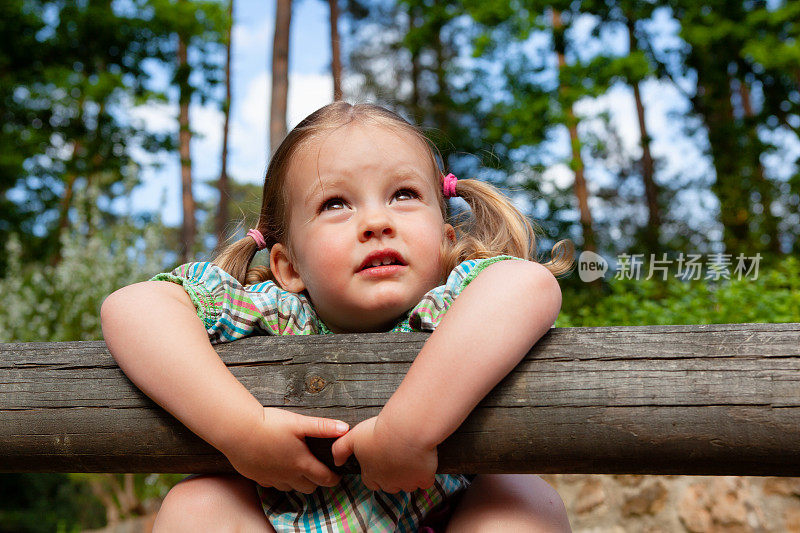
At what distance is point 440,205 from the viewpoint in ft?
6.13

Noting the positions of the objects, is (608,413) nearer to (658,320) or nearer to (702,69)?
(658,320)

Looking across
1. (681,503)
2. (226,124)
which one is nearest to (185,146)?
(226,124)

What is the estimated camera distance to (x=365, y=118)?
1.78 metres

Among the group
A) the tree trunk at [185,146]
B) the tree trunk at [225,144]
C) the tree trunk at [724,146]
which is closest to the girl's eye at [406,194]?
the tree trunk at [724,146]

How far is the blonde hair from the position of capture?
1791 mm

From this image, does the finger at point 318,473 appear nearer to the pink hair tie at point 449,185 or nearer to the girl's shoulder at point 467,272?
the girl's shoulder at point 467,272

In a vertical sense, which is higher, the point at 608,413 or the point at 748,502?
the point at 608,413

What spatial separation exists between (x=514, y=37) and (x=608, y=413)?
30.7ft

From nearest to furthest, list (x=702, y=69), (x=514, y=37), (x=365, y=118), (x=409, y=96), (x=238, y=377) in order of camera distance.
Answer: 1. (x=238, y=377)
2. (x=365, y=118)
3. (x=514, y=37)
4. (x=702, y=69)
5. (x=409, y=96)

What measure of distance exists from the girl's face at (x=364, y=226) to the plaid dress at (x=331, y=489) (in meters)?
0.12

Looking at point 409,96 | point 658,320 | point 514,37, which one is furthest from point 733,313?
point 409,96

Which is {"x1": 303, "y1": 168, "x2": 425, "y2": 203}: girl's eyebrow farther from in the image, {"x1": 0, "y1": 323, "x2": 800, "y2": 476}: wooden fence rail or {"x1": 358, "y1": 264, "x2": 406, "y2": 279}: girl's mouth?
{"x1": 0, "y1": 323, "x2": 800, "y2": 476}: wooden fence rail

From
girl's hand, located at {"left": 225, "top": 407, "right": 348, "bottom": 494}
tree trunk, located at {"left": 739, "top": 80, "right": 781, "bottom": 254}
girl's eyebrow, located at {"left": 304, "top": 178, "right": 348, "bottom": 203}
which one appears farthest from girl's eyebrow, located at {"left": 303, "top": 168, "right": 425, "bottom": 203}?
tree trunk, located at {"left": 739, "top": 80, "right": 781, "bottom": 254}

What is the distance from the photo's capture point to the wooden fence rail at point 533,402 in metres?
1.14
